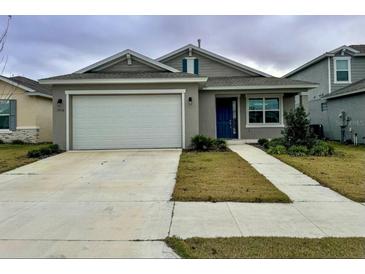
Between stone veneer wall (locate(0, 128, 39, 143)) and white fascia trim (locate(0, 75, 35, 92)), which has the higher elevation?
white fascia trim (locate(0, 75, 35, 92))

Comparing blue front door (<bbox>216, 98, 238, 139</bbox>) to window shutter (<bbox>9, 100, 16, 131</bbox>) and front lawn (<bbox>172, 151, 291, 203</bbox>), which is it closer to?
front lawn (<bbox>172, 151, 291, 203</bbox>)

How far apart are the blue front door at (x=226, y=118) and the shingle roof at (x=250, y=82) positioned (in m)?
1.03

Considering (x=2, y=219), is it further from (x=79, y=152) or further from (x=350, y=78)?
(x=350, y=78)

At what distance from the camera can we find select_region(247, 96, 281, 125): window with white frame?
17062 millimetres

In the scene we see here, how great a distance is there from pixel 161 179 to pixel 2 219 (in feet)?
12.9

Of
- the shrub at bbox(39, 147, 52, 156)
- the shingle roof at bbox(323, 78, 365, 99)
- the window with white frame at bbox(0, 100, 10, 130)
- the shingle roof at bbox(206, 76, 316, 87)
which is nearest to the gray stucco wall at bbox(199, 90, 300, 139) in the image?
the shingle roof at bbox(206, 76, 316, 87)

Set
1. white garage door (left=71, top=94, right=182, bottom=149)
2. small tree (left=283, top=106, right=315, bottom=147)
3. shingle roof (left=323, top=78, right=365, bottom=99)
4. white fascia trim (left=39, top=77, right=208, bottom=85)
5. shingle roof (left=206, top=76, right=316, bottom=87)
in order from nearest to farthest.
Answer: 1. small tree (left=283, top=106, right=315, bottom=147)
2. white fascia trim (left=39, top=77, right=208, bottom=85)
3. white garage door (left=71, top=94, right=182, bottom=149)
4. shingle roof (left=206, top=76, right=316, bottom=87)
5. shingle roof (left=323, top=78, right=365, bottom=99)

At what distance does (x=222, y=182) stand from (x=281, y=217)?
2572 mm

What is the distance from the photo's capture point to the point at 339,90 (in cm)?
2002

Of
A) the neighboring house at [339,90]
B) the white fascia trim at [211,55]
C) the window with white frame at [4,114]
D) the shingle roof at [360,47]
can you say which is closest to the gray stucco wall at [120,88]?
the white fascia trim at [211,55]

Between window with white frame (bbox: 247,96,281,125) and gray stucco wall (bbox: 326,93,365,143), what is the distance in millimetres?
4507

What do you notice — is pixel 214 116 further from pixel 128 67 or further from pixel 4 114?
pixel 4 114
